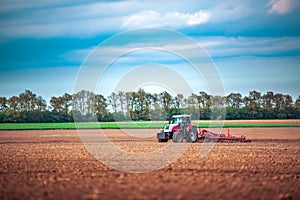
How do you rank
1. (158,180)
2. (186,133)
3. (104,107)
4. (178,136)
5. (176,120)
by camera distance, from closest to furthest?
(158,180), (178,136), (186,133), (176,120), (104,107)

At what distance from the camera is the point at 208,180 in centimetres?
1528

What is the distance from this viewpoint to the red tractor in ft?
108

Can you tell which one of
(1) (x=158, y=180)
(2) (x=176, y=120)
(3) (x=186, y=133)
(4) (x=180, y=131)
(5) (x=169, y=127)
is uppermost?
(2) (x=176, y=120)

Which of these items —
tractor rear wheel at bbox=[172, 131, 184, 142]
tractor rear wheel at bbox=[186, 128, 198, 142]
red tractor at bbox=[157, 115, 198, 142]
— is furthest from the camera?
tractor rear wheel at bbox=[186, 128, 198, 142]

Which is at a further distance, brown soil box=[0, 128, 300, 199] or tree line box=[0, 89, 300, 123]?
tree line box=[0, 89, 300, 123]

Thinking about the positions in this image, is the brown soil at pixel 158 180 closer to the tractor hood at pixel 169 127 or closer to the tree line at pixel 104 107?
the tractor hood at pixel 169 127

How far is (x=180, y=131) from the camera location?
3294 centimetres

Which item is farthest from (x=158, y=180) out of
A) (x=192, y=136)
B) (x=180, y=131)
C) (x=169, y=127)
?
(x=169, y=127)

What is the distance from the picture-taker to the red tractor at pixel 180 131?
3294cm

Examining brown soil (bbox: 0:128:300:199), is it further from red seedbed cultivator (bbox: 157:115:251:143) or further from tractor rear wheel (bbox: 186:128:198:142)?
tractor rear wheel (bbox: 186:128:198:142)

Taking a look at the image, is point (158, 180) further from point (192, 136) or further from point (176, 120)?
point (176, 120)

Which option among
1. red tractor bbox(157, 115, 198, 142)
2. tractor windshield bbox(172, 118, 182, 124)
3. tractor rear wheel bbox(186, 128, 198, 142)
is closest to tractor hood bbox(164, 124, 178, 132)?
red tractor bbox(157, 115, 198, 142)

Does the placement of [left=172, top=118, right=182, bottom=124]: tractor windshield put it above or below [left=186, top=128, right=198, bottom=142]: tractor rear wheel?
above

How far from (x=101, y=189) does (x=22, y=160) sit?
1010 centimetres
